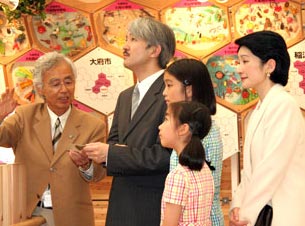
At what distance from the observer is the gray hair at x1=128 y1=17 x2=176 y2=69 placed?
2.63 metres

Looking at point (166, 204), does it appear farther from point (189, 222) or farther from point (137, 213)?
point (137, 213)

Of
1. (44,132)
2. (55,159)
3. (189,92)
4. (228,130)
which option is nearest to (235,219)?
(189,92)

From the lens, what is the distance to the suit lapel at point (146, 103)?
2.49 metres

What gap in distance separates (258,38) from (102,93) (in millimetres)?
2322

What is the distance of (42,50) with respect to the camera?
458 cm

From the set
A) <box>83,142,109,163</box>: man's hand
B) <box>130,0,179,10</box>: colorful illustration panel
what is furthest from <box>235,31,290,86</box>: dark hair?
<box>130,0,179,10</box>: colorful illustration panel

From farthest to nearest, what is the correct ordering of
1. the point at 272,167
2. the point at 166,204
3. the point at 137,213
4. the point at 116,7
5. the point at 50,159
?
the point at 116,7 → the point at 50,159 → the point at 137,213 → the point at 272,167 → the point at 166,204

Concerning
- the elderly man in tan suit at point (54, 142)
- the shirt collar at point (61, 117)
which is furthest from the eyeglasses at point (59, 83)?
the shirt collar at point (61, 117)

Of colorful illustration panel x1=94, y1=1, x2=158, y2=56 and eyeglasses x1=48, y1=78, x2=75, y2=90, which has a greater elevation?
colorful illustration panel x1=94, y1=1, x2=158, y2=56

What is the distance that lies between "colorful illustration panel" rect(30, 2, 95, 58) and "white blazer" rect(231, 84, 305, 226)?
249cm

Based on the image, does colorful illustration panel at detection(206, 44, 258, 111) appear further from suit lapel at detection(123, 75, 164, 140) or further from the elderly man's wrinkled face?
suit lapel at detection(123, 75, 164, 140)

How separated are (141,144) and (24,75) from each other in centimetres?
241

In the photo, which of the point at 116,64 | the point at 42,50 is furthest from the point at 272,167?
the point at 42,50

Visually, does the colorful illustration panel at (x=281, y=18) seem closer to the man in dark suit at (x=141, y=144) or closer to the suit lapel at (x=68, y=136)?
the man in dark suit at (x=141, y=144)
